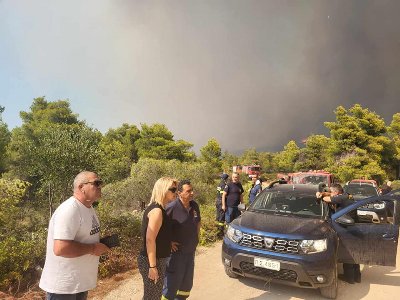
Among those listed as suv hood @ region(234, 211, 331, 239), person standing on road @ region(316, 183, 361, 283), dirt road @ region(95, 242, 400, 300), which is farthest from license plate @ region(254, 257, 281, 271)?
person standing on road @ region(316, 183, 361, 283)

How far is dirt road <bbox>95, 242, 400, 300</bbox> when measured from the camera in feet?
15.7

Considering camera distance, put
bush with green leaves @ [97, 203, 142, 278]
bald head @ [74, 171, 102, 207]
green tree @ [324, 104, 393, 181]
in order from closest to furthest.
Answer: bald head @ [74, 171, 102, 207], bush with green leaves @ [97, 203, 142, 278], green tree @ [324, 104, 393, 181]

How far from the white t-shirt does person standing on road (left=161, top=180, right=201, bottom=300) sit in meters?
1.17

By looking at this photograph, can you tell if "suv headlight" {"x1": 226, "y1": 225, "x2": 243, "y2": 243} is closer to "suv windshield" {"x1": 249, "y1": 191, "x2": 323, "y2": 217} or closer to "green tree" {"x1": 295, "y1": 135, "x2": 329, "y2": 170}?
"suv windshield" {"x1": 249, "y1": 191, "x2": 323, "y2": 217}

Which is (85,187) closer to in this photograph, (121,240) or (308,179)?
(121,240)

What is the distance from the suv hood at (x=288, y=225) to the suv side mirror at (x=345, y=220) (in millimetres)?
301

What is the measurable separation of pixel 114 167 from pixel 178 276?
81.3 feet

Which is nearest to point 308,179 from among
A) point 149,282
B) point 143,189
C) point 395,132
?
point 143,189

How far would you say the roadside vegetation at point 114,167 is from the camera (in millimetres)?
6188

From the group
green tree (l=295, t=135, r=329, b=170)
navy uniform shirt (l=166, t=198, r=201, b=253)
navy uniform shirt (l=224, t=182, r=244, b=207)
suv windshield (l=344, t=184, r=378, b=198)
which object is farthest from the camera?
green tree (l=295, t=135, r=329, b=170)

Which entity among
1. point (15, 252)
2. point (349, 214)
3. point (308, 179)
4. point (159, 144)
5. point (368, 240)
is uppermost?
point (159, 144)

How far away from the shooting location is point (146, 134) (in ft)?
122

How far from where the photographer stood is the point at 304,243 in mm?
4320

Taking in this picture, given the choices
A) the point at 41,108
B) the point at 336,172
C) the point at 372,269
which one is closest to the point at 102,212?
the point at 372,269
